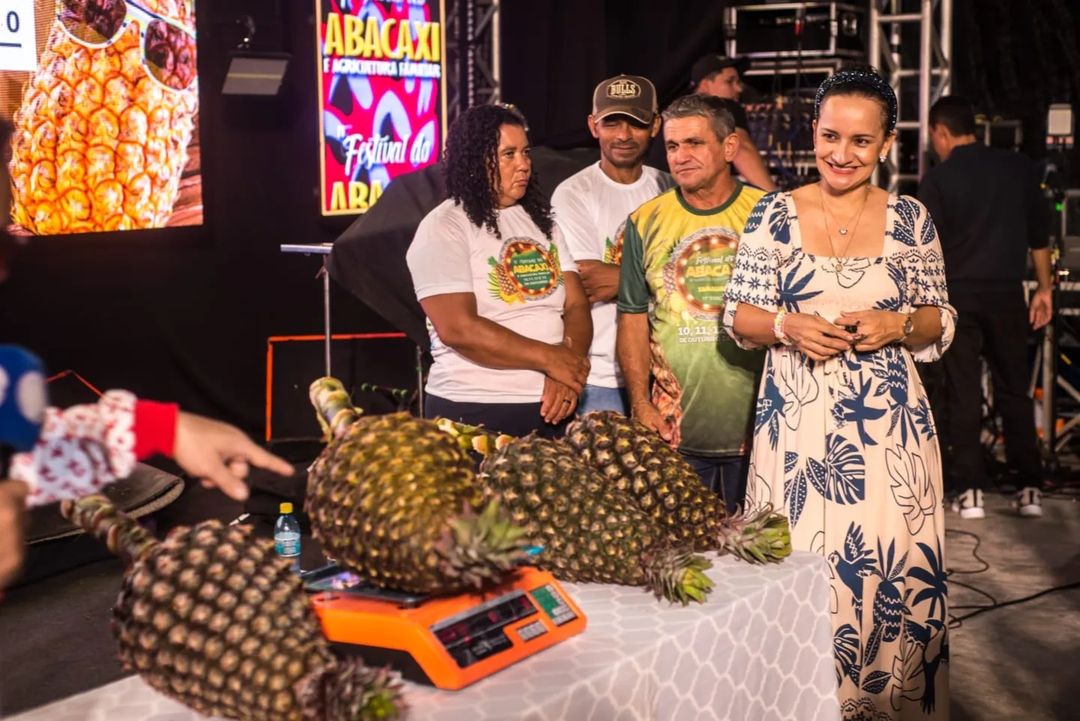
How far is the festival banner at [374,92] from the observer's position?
7641 millimetres

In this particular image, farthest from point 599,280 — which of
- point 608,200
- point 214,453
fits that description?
point 214,453

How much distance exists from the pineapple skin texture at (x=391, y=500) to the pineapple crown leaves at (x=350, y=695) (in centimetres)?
17

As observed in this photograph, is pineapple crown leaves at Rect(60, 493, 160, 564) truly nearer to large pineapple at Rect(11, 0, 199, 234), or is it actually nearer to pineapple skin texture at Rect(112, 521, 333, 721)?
pineapple skin texture at Rect(112, 521, 333, 721)

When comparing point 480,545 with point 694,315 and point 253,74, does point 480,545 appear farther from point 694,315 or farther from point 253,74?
point 253,74

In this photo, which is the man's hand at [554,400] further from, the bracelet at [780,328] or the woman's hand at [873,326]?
the woman's hand at [873,326]

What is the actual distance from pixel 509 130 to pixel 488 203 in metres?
0.22

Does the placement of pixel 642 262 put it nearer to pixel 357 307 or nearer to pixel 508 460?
pixel 508 460

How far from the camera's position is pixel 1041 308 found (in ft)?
20.7

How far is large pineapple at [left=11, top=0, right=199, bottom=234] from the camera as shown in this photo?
5953 millimetres

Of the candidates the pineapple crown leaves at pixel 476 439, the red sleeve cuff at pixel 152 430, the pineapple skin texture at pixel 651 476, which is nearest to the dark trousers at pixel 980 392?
the pineapple skin texture at pixel 651 476

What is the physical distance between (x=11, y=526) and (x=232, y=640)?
0.83 ft

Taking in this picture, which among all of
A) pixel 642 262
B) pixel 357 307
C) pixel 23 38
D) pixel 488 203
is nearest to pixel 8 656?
pixel 488 203

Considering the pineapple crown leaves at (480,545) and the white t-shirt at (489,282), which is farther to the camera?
the white t-shirt at (489,282)

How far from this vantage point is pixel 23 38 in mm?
5738
